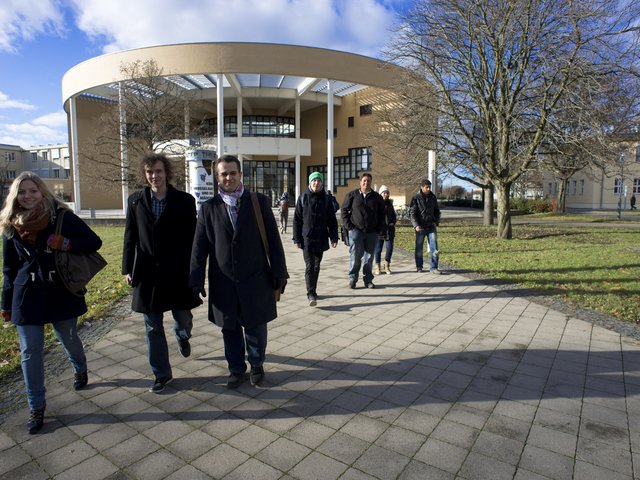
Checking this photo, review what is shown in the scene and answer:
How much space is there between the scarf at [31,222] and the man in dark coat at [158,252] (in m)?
0.57

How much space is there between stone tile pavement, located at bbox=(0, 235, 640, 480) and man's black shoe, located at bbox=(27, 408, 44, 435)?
6 centimetres

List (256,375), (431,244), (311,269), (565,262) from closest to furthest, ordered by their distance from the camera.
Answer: (256,375) → (311,269) → (431,244) → (565,262)

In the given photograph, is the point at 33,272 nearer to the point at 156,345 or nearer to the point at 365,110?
the point at 156,345

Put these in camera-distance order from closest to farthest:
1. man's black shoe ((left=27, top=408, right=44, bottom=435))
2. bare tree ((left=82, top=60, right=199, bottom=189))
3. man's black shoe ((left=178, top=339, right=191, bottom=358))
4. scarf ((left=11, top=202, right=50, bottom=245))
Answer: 1. man's black shoe ((left=27, top=408, right=44, bottom=435))
2. scarf ((left=11, top=202, right=50, bottom=245))
3. man's black shoe ((left=178, top=339, right=191, bottom=358))
4. bare tree ((left=82, top=60, right=199, bottom=189))

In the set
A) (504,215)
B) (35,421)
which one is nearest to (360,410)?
(35,421)

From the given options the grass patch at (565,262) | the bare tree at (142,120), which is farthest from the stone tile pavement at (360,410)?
the bare tree at (142,120)

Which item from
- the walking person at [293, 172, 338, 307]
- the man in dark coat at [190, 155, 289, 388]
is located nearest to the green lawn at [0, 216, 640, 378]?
the man in dark coat at [190, 155, 289, 388]

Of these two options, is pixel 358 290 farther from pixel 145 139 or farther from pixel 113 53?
pixel 113 53

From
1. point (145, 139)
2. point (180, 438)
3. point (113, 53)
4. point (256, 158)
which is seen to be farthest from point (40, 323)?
point (256, 158)

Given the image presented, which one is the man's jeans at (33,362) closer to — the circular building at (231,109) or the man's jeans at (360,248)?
the man's jeans at (360,248)

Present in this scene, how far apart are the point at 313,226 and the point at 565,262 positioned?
265 inches

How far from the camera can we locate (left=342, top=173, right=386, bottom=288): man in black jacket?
670 centimetres

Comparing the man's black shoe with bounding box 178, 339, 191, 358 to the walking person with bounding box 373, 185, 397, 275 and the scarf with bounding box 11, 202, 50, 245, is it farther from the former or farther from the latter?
the walking person with bounding box 373, 185, 397, 275

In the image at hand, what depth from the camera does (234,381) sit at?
3414 millimetres
